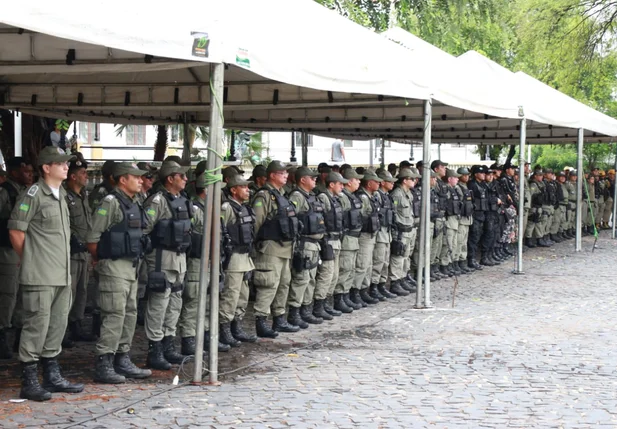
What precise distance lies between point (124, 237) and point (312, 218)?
344cm

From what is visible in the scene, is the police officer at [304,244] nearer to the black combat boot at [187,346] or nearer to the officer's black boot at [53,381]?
the black combat boot at [187,346]

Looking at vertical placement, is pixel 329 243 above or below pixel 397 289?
above

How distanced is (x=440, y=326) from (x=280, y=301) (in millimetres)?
2020

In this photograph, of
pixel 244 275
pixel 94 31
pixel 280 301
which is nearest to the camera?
pixel 94 31

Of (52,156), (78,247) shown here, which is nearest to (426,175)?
(78,247)

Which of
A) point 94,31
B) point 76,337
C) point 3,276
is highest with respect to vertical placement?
point 94,31

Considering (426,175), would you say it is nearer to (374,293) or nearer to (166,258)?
(374,293)

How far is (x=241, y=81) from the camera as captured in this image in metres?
11.8

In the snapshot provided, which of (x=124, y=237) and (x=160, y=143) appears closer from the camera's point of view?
(x=124, y=237)

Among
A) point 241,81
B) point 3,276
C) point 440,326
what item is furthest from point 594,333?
point 3,276

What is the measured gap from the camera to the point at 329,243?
38.6ft

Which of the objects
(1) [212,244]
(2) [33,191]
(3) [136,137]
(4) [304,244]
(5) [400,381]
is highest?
(3) [136,137]

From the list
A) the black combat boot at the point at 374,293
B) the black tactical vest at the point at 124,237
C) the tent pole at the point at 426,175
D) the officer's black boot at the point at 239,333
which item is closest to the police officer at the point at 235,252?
the officer's black boot at the point at 239,333

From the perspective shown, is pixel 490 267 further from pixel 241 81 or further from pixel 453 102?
pixel 241 81
